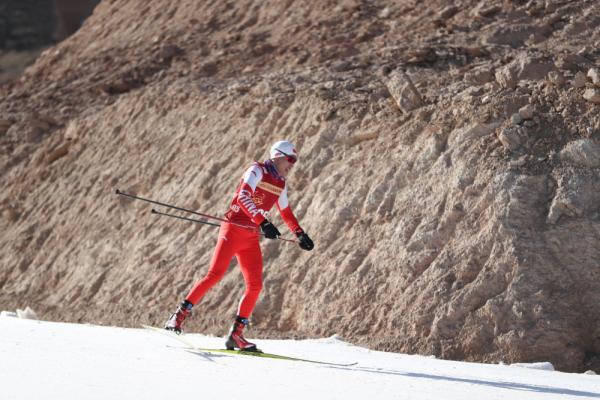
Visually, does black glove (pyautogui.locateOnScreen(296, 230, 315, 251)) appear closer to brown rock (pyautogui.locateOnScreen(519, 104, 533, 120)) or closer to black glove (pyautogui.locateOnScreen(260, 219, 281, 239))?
black glove (pyautogui.locateOnScreen(260, 219, 281, 239))

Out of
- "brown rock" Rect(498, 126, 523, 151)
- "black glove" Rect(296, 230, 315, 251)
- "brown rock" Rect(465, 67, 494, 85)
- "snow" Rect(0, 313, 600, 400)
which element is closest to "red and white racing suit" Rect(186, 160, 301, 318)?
"black glove" Rect(296, 230, 315, 251)

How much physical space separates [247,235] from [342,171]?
4539 millimetres

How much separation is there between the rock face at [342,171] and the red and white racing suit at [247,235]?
238 cm

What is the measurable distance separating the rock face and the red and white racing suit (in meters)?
2.38

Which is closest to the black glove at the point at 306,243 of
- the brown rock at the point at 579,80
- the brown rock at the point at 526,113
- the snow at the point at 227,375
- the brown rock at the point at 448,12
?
the snow at the point at 227,375

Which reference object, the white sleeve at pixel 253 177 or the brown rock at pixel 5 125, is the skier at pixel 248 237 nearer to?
the white sleeve at pixel 253 177

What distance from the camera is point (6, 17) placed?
42.0 m

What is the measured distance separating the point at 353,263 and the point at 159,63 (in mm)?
10366

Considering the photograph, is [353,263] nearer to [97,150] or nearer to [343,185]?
[343,185]

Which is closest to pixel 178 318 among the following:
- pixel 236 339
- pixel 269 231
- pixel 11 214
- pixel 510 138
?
pixel 236 339

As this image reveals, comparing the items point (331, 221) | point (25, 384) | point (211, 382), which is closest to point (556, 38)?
point (331, 221)

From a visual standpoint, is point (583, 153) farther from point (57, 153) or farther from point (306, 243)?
point (57, 153)

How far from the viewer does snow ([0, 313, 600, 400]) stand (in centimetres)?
680

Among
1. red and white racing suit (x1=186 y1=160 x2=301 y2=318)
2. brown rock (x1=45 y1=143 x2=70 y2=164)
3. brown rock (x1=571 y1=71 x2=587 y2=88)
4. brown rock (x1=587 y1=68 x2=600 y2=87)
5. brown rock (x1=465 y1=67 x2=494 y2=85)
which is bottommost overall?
brown rock (x1=45 y1=143 x2=70 y2=164)
